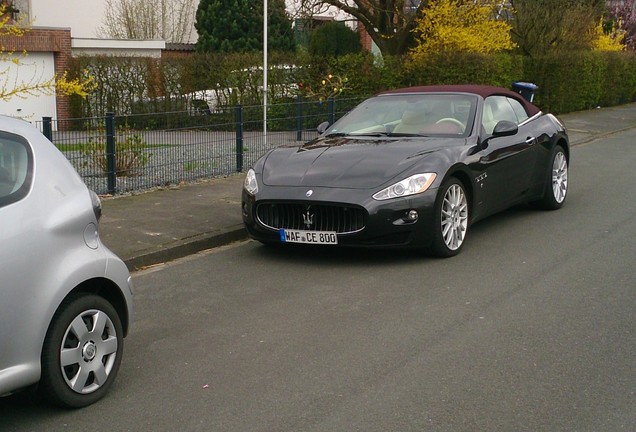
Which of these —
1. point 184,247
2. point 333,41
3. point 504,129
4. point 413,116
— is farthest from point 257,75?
point 184,247

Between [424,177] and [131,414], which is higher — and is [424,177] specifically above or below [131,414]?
above

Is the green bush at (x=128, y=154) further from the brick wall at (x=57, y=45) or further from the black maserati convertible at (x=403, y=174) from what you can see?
the brick wall at (x=57, y=45)

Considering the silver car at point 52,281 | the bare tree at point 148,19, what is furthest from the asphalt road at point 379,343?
the bare tree at point 148,19

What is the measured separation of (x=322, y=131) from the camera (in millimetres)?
9641

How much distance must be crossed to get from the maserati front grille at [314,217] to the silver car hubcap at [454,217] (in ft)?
2.86

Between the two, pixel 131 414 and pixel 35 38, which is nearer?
pixel 131 414

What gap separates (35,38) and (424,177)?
21.0 metres

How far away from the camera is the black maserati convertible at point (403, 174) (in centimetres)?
764

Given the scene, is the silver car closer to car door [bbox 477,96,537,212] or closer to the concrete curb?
the concrete curb

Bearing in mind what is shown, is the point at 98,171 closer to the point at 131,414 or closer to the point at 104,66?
the point at 131,414

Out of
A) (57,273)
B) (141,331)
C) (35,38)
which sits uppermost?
(35,38)

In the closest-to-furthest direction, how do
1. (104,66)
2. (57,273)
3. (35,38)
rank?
(57,273)
(104,66)
(35,38)

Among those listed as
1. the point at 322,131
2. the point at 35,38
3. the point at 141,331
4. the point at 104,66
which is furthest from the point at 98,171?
the point at 35,38

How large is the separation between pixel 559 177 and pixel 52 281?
7.45 metres
